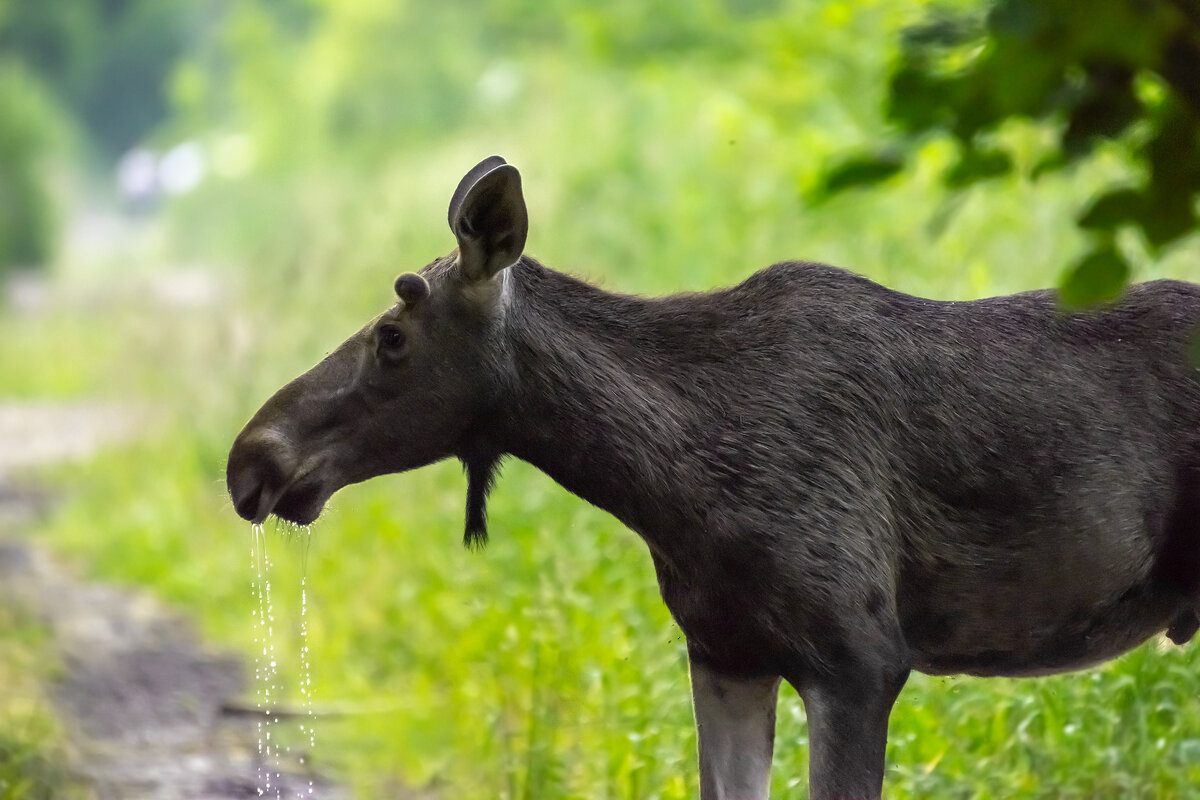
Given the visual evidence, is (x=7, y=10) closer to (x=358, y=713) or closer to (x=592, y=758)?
(x=358, y=713)

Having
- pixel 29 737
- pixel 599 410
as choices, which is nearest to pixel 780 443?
pixel 599 410

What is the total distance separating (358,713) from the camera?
6.25 metres

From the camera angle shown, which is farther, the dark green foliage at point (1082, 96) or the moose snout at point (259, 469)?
the moose snout at point (259, 469)

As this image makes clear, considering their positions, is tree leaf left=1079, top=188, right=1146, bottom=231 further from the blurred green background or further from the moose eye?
the moose eye

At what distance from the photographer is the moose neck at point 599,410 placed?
3520 millimetres

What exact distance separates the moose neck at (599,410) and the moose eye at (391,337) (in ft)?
0.81

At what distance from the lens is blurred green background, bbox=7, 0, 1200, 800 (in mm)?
2367

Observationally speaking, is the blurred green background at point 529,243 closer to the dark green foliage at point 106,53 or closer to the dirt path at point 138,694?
the dark green foliage at point 106,53

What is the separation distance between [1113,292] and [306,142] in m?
14.0

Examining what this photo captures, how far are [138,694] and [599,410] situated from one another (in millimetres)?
4598

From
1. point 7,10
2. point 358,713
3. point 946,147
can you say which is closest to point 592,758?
point 358,713

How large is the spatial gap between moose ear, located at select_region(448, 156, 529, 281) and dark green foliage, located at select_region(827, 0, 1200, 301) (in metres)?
1.30

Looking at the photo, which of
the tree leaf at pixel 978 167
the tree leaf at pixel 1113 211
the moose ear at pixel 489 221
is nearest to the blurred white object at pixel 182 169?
the moose ear at pixel 489 221

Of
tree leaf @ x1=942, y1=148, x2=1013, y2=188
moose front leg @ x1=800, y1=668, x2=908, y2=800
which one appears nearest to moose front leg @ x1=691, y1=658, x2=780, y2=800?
moose front leg @ x1=800, y1=668, x2=908, y2=800
